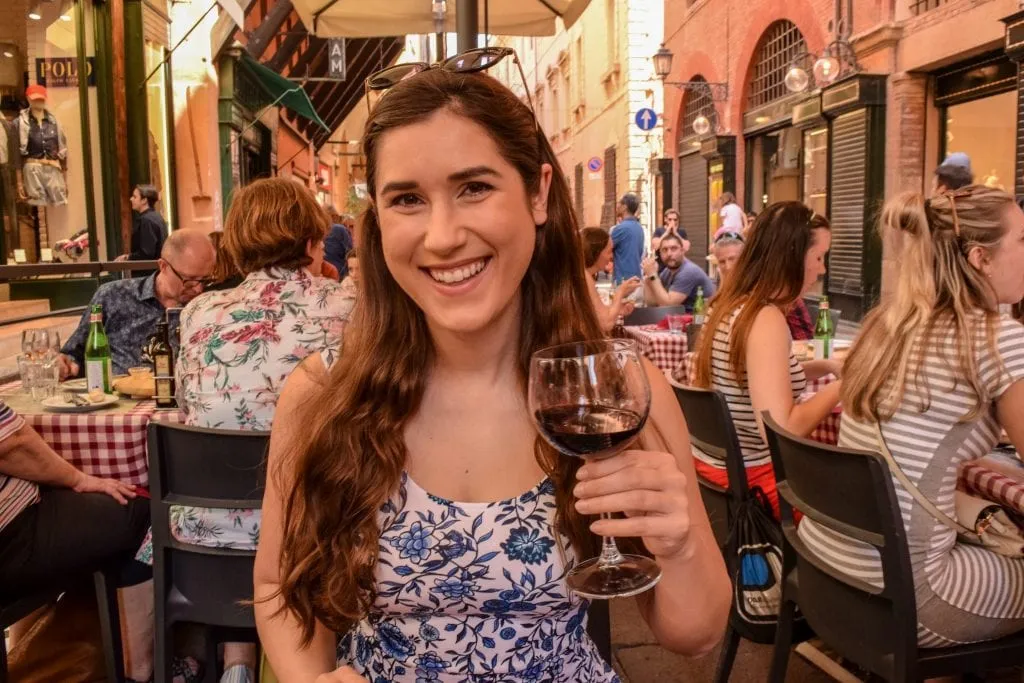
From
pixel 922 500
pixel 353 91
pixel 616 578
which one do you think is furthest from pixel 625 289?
pixel 353 91

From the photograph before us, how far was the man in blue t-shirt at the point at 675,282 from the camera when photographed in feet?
22.2

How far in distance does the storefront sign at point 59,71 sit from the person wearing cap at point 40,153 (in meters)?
0.18

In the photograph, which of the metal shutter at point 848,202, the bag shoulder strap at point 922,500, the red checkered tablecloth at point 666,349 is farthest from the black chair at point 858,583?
the metal shutter at point 848,202

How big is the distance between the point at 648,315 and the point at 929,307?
3.76m

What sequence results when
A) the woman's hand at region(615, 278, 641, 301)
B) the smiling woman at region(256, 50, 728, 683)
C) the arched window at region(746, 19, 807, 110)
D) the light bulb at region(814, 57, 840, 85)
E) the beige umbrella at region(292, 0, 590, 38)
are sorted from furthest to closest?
the arched window at region(746, 19, 807, 110) → the light bulb at region(814, 57, 840, 85) → the beige umbrella at region(292, 0, 590, 38) → the woman's hand at region(615, 278, 641, 301) → the smiling woman at region(256, 50, 728, 683)

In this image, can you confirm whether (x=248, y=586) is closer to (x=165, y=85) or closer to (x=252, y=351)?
(x=252, y=351)

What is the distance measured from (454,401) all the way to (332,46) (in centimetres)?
1581

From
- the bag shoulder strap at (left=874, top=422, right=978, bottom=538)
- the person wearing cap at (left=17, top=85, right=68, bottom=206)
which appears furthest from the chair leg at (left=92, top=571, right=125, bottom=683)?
the person wearing cap at (left=17, top=85, right=68, bottom=206)

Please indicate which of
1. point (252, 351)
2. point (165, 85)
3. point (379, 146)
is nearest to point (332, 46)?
point (165, 85)

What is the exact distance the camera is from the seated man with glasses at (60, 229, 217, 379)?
13.8 ft

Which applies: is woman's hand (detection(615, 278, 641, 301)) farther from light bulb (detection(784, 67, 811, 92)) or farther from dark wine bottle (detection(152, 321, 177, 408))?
light bulb (detection(784, 67, 811, 92))

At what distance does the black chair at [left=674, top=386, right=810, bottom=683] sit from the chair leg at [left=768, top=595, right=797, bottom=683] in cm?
8

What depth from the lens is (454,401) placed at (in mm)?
1599

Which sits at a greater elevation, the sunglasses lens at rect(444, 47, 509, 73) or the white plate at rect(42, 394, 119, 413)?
the sunglasses lens at rect(444, 47, 509, 73)
